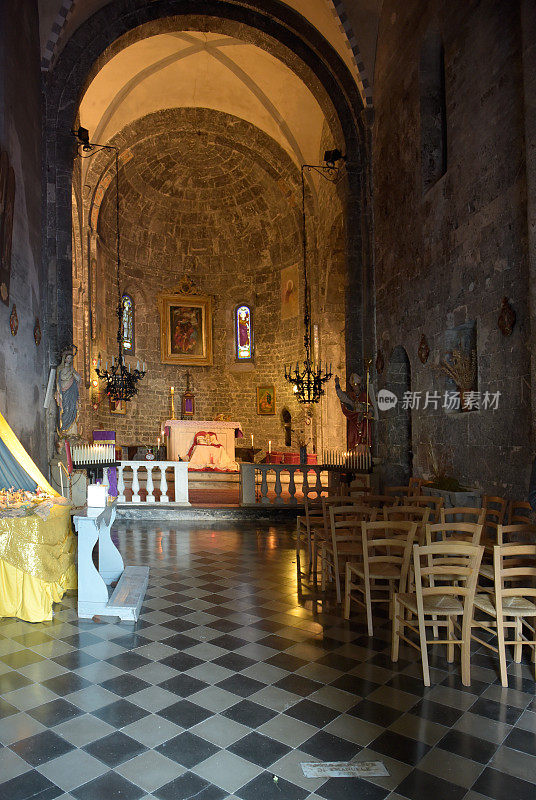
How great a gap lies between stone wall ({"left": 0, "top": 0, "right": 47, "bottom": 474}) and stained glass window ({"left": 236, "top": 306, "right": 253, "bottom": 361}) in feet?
35.7

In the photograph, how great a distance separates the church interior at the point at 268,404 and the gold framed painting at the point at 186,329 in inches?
4.1

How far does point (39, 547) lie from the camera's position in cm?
503

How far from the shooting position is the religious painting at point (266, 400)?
1972 centimetres

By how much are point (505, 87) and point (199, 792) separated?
7.72 m

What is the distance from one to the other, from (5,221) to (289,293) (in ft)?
41.2

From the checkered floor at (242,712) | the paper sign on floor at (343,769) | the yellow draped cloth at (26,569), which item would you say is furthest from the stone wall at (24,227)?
the paper sign on floor at (343,769)

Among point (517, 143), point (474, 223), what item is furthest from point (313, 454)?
point (517, 143)

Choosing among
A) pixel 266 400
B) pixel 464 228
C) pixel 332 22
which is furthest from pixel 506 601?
pixel 266 400

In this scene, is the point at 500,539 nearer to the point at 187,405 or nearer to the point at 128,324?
the point at 187,405

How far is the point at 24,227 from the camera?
8.83 m

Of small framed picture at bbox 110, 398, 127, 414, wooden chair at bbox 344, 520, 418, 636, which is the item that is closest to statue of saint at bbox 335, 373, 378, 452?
wooden chair at bbox 344, 520, 418, 636

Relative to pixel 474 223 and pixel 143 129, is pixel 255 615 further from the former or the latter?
pixel 143 129

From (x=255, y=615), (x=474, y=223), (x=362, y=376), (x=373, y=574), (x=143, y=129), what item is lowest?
(x=255, y=615)

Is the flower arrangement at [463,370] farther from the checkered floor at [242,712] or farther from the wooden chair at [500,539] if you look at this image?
the checkered floor at [242,712]
